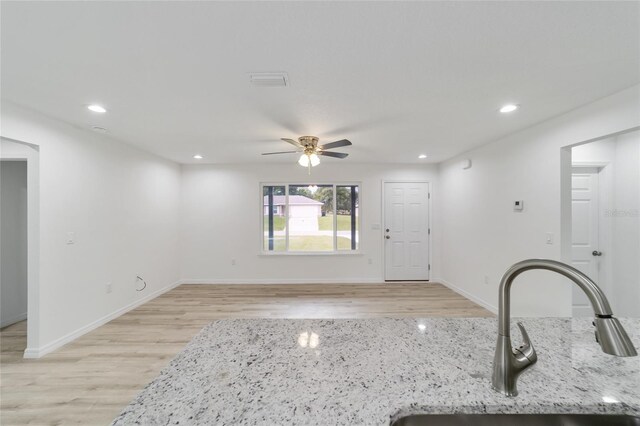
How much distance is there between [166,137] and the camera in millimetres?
3338

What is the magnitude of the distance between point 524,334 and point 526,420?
8.3 inches

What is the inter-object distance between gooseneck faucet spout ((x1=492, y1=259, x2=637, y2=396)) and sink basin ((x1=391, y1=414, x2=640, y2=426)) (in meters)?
0.07

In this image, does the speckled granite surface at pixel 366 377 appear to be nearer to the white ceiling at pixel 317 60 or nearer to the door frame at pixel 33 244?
the white ceiling at pixel 317 60

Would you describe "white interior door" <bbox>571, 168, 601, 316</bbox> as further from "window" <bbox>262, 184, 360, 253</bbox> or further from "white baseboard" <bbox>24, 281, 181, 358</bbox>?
"white baseboard" <bbox>24, 281, 181, 358</bbox>

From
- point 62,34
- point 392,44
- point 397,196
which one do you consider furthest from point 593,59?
point 397,196

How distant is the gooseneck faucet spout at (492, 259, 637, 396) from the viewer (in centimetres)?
58

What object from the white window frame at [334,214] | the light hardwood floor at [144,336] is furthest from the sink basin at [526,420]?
the white window frame at [334,214]

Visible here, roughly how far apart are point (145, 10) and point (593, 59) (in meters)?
2.71

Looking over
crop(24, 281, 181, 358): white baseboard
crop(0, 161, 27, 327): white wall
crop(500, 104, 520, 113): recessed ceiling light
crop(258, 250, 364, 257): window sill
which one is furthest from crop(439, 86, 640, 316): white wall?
crop(0, 161, 27, 327): white wall

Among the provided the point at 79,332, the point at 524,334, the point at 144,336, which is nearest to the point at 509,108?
the point at 524,334

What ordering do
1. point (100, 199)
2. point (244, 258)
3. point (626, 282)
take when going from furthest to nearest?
point (244, 258), point (100, 199), point (626, 282)

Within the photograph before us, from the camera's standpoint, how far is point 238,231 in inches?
201

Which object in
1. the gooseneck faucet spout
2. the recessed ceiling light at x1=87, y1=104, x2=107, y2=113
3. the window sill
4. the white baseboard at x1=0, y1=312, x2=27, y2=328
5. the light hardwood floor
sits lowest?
the light hardwood floor

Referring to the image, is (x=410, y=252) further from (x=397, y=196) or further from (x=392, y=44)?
(x=392, y=44)
